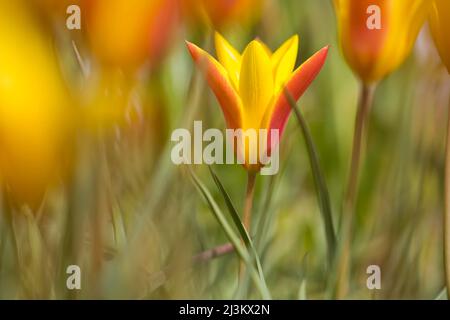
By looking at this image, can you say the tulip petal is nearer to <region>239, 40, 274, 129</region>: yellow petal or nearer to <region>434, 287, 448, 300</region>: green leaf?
<region>239, 40, 274, 129</region>: yellow petal

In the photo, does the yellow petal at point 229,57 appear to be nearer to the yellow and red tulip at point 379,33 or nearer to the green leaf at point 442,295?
the yellow and red tulip at point 379,33

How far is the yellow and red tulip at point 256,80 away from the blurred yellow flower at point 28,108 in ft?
0.29

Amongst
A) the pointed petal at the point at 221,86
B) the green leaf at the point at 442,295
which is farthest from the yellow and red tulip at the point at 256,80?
the green leaf at the point at 442,295

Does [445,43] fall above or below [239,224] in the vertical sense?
above

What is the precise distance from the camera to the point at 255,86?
51 centimetres

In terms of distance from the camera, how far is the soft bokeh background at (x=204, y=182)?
520 millimetres

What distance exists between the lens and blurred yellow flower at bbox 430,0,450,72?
20.4 inches

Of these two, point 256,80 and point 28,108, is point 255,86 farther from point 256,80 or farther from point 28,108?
point 28,108

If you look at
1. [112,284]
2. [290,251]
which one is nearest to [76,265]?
[112,284]

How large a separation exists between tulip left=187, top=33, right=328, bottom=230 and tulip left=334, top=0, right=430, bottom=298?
2 cm

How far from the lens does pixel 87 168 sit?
519 millimetres

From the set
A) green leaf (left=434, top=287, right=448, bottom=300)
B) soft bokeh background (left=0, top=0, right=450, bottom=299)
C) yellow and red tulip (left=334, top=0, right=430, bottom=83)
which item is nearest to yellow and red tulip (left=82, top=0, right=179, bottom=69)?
soft bokeh background (left=0, top=0, right=450, bottom=299)

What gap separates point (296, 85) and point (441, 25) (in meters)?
0.09

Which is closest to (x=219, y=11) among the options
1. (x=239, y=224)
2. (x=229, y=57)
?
(x=229, y=57)
